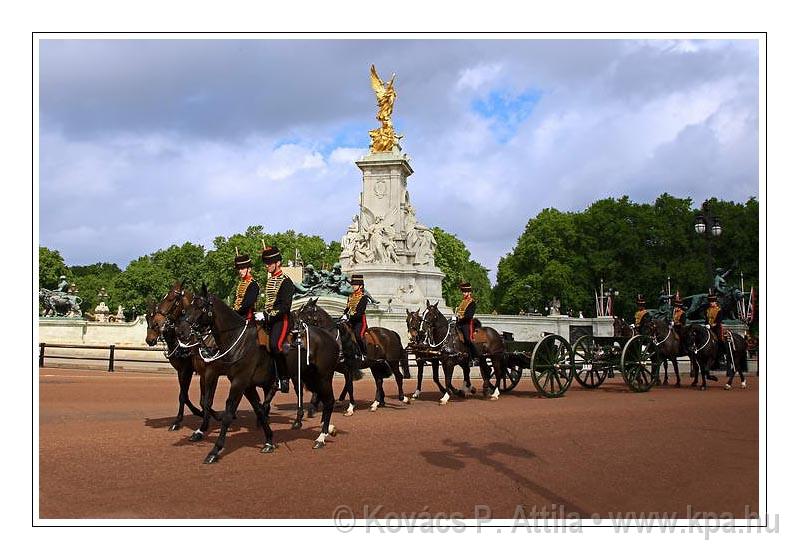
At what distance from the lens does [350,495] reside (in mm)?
7379

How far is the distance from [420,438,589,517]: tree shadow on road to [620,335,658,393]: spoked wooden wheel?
8715mm

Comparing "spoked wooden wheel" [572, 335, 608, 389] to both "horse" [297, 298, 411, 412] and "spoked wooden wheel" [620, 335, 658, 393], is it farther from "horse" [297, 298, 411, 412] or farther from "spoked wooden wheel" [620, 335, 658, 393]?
"horse" [297, 298, 411, 412]

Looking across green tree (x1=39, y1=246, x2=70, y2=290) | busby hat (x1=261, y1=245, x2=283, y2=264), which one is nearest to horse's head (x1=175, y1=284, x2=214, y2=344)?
busby hat (x1=261, y1=245, x2=283, y2=264)

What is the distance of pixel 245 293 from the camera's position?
10602 mm

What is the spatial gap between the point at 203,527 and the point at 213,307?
405cm

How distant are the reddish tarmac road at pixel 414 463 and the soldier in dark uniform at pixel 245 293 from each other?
1998 millimetres

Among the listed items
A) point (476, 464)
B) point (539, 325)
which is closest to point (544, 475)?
point (476, 464)

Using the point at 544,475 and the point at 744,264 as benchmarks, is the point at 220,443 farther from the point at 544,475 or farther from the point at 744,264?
the point at 744,264

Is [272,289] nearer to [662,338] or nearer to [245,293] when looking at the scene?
[245,293]

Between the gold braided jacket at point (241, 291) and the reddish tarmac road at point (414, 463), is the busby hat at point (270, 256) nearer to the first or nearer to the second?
the gold braided jacket at point (241, 291)

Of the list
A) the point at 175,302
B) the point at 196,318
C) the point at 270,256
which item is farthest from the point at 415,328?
the point at 196,318

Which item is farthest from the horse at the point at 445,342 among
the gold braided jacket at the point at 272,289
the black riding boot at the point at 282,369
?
the black riding boot at the point at 282,369

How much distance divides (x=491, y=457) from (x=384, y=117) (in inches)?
1406

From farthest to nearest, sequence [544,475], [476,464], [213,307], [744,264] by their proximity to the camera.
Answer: [744,264] < [213,307] < [476,464] < [544,475]
